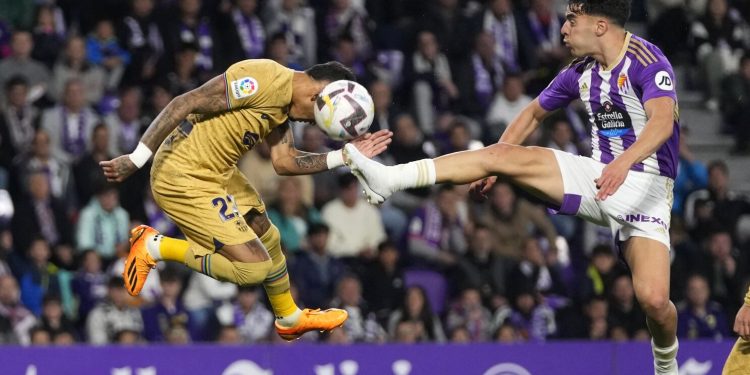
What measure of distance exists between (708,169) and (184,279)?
18.4 ft

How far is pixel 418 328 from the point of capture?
1317 centimetres

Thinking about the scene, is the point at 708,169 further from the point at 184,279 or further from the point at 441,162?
the point at 441,162

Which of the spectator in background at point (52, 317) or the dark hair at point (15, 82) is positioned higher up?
the dark hair at point (15, 82)

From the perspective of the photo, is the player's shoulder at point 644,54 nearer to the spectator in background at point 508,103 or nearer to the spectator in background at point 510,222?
the spectator in background at point 510,222

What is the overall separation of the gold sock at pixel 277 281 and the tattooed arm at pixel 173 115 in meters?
1.01

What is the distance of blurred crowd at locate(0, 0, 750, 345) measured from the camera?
13039 mm

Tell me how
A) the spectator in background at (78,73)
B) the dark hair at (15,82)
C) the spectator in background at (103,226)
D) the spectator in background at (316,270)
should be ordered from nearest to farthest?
the spectator in background at (103,226)
the spectator in background at (316,270)
the dark hair at (15,82)
the spectator in background at (78,73)

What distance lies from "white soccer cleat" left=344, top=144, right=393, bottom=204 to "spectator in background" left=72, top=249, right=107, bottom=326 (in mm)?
4977

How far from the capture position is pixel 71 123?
547 inches

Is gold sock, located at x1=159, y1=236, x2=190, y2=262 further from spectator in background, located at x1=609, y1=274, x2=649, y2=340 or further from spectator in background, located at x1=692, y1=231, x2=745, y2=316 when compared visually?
spectator in background, located at x1=692, y1=231, x2=745, y2=316

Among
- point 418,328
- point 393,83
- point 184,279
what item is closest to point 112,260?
point 184,279

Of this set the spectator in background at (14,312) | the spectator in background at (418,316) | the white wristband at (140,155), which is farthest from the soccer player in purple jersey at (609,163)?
the spectator in background at (14,312)

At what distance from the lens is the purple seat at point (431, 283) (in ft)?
45.9

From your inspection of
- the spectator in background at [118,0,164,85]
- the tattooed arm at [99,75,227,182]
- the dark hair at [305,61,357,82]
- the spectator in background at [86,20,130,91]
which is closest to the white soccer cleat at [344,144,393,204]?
the dark hair at [305,61,357,82]
